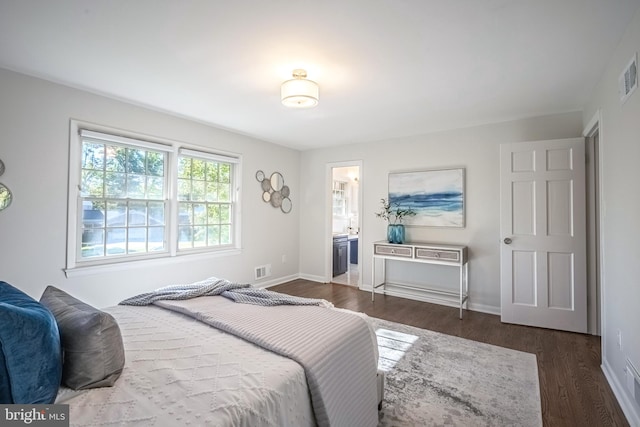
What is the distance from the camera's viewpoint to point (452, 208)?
13.0 feet

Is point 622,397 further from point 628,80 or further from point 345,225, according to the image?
point 345,225

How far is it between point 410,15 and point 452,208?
9.08 feet

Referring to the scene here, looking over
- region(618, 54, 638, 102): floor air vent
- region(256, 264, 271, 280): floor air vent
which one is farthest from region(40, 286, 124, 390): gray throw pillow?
region(256, 264, 271, 280): floor air vent

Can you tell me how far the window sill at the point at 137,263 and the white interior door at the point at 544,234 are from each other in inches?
139

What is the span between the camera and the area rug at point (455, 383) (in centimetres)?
179

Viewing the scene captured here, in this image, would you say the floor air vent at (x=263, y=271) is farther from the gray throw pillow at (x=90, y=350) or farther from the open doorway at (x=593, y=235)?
the open doorway at (x=593, y=235)

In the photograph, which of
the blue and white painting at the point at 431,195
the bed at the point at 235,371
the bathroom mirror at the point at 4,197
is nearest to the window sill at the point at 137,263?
the bathroom mirror at the point at 4,197

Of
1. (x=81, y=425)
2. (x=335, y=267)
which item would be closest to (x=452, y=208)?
(x=335, y=267)

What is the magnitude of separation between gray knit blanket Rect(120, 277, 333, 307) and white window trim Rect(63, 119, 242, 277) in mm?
A: 1251

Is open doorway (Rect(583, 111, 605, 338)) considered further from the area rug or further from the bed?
the bed

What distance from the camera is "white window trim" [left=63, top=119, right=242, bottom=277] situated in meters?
2.79

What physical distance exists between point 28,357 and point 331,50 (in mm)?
2240

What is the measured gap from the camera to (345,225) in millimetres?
7223

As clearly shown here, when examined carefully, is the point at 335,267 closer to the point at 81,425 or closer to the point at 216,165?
the point at 216,165
